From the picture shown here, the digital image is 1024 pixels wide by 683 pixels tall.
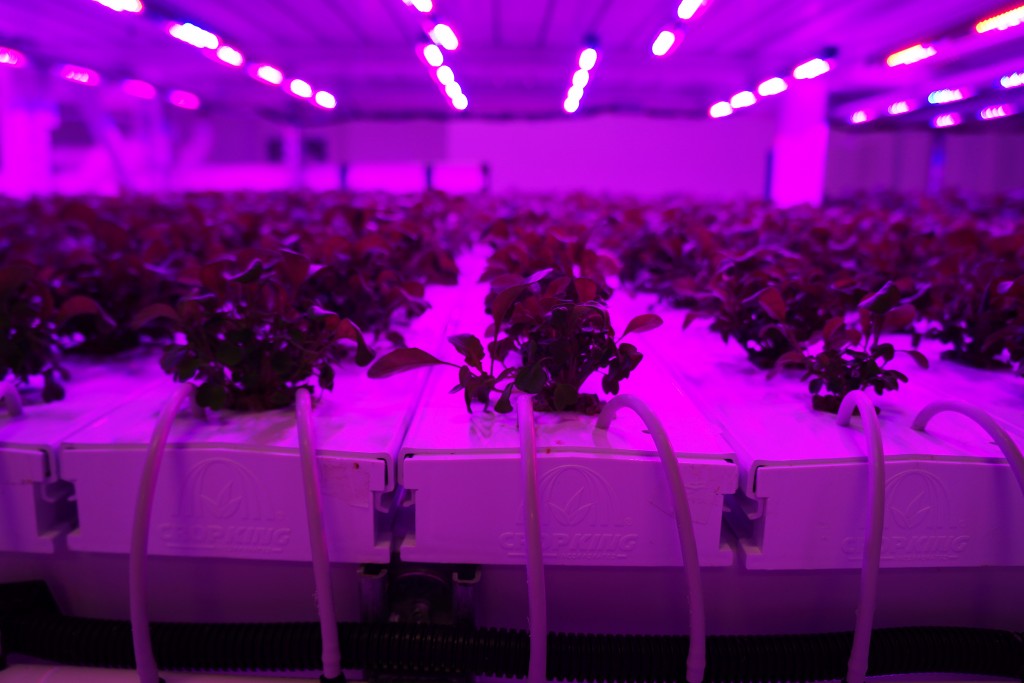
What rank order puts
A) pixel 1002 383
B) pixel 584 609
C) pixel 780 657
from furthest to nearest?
1. pixel 1002 383
2. pixel 584 609
3. pixel 780 657

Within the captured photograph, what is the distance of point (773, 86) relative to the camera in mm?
9234

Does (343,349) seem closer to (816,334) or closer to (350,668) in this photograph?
(350,668)

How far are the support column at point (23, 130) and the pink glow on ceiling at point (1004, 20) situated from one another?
10.8 meters

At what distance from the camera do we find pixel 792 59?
884cm

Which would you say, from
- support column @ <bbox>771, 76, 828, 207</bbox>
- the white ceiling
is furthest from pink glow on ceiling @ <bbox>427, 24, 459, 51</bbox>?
support column @ <bbox>771, 76, 828, 207</bbox>

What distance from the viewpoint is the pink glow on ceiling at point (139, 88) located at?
35.4 ft

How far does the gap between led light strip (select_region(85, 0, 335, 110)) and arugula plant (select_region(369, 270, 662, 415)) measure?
4.46 m

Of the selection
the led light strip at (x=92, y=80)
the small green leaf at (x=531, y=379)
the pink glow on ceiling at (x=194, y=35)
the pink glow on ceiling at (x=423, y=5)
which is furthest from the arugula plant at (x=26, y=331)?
the led light strip at (x=92, y=80)

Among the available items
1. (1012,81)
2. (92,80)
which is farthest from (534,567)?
(92,80)

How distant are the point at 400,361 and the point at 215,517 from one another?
16.4 inches

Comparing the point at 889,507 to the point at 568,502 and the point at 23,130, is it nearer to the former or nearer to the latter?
the point at 568,502

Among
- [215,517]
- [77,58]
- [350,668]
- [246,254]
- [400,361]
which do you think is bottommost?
[350,668]

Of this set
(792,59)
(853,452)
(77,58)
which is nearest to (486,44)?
(792,59)

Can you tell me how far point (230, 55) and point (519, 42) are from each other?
359cm
